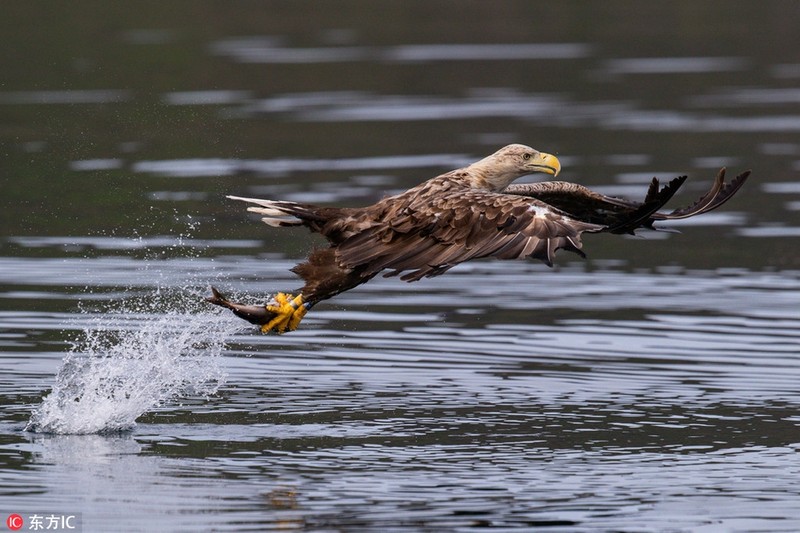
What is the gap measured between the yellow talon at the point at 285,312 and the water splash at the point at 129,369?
75 centimetres

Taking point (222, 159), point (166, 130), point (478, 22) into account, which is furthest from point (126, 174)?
point (478, 22)

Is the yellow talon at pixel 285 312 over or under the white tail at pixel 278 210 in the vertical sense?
under

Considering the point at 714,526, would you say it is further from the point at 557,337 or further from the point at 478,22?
the point at 478,22

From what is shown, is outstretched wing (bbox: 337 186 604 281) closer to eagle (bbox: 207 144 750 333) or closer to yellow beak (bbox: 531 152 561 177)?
eagle (bbox: 207 144 750 333)

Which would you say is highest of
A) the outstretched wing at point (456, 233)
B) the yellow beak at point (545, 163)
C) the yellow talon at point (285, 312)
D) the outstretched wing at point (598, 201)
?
the yellow beak at point (545, 163)

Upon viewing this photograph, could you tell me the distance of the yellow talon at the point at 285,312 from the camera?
31.3 feet

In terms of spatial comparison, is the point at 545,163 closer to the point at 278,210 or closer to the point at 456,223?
the point at 456,223

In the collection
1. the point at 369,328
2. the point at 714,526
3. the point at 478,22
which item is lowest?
the point at 714,526

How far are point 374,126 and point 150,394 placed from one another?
11221mm

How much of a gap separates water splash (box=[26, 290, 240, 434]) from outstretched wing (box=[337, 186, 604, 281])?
4.59ft

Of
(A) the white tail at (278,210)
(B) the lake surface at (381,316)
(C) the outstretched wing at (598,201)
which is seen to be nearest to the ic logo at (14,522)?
(B) the lake surface at (381,316)

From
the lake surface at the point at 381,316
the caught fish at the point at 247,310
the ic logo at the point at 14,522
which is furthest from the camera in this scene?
the caught fish at the point at 247,310

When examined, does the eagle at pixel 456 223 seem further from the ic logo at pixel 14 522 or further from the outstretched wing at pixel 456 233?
the ic logo at pixel 14 522

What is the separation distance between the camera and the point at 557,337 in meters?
11.7
